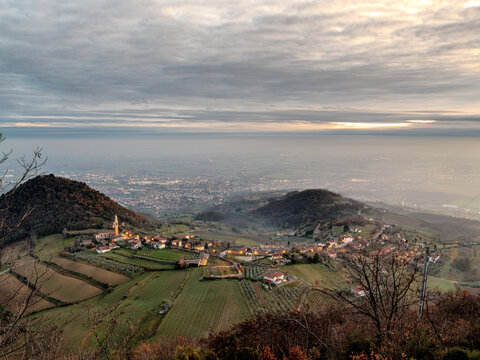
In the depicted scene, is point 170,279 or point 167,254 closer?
point 170,279

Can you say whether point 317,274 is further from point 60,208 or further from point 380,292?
point 60,208

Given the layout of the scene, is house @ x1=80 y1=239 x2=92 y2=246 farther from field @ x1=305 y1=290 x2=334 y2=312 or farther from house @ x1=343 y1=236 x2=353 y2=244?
house @ x1=343 y1=236 x2=353 y2=244

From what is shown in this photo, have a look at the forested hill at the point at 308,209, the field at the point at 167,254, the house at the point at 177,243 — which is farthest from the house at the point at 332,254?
the forested hill at the point at 308,209

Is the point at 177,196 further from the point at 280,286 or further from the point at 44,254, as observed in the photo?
the point at 280,286

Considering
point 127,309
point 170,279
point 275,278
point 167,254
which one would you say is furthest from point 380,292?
point 167,254

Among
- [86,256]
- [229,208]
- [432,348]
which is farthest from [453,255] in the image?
[229,208]

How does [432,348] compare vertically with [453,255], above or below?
above

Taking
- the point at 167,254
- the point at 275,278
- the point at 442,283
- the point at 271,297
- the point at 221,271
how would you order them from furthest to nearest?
the point at 167,254 < the point at 221,271 < the point at 442,283 < the point at 275,278 < the point at 271,297
